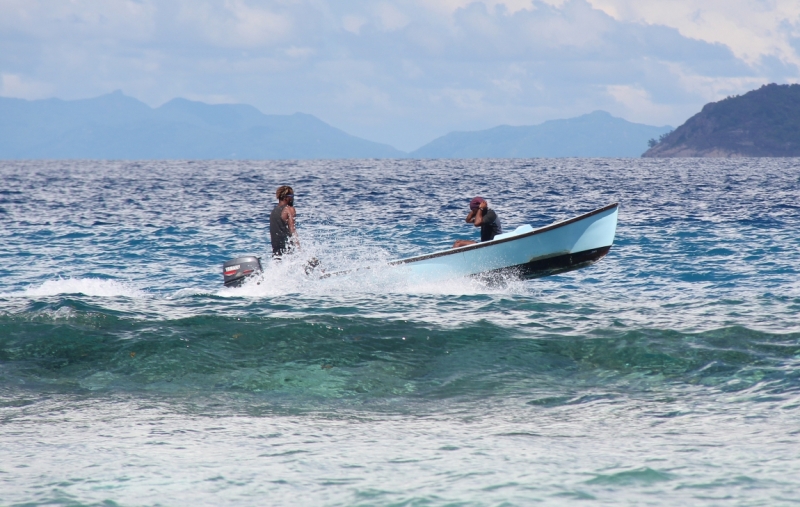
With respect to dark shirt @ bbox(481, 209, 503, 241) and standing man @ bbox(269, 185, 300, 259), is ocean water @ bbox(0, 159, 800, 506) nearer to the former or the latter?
standing man @ bbox(269, 185, 300, 259)

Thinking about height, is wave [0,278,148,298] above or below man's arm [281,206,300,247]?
below

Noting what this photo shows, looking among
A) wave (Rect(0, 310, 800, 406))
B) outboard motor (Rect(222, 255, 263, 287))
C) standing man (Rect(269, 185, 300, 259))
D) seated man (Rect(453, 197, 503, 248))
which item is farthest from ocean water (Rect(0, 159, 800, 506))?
seated man (Rect(453, 197, 503, 248))

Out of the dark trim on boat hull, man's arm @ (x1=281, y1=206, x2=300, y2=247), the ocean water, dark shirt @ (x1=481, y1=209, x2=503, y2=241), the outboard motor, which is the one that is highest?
man's arm @ (x1=281, y1=206, x2=300, y2=247)

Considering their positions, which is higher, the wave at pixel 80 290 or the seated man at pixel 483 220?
the seated man at pixel 483 220

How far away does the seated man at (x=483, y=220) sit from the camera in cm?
1416

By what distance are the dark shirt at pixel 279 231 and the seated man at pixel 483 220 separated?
10.5 feet

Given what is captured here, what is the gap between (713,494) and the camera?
537 centimetres

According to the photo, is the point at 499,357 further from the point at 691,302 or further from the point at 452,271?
the point at 691,302

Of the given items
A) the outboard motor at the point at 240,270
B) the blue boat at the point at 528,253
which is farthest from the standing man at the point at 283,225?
the blue boat at the point at 528,253

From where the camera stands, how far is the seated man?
1416cm

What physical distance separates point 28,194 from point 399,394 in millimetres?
50699

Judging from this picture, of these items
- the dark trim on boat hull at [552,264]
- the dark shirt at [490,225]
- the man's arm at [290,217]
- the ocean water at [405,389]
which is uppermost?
the man's arm at [290,217]

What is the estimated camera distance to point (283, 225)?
44.8 feet

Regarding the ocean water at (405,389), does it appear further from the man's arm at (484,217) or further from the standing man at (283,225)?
the man's arm at (484,217)
